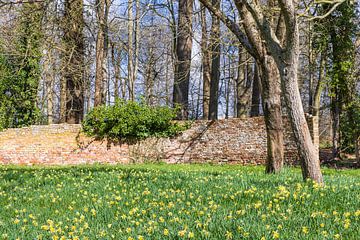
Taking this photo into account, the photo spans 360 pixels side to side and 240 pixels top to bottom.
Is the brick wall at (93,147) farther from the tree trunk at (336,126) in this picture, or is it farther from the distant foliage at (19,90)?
the tree trunk at (336,126)

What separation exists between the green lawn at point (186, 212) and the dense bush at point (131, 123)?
9.93 metres

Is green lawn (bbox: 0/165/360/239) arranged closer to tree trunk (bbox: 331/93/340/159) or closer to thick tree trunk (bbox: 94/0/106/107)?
tree trunk (bbox: 331/93/340/159)

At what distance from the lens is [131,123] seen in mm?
17047

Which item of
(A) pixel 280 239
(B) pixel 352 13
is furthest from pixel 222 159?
(A) pixel 280 239

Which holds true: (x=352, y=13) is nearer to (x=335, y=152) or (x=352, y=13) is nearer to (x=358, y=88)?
(x=358, y=88)

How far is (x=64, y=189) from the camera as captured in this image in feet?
22.9

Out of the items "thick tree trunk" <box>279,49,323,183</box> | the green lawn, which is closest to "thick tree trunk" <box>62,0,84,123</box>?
the green lawn

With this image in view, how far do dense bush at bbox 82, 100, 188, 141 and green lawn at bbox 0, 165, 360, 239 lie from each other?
9.93m

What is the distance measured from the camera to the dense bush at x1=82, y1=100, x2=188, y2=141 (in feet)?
56.0

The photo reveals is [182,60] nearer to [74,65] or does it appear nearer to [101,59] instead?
[101,59]

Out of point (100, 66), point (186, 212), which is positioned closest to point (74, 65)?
point (100, 66)

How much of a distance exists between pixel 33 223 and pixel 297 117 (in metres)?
4.28

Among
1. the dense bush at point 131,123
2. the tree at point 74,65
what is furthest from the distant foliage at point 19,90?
the dense bush at point 131,123

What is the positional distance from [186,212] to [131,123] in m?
12.9
